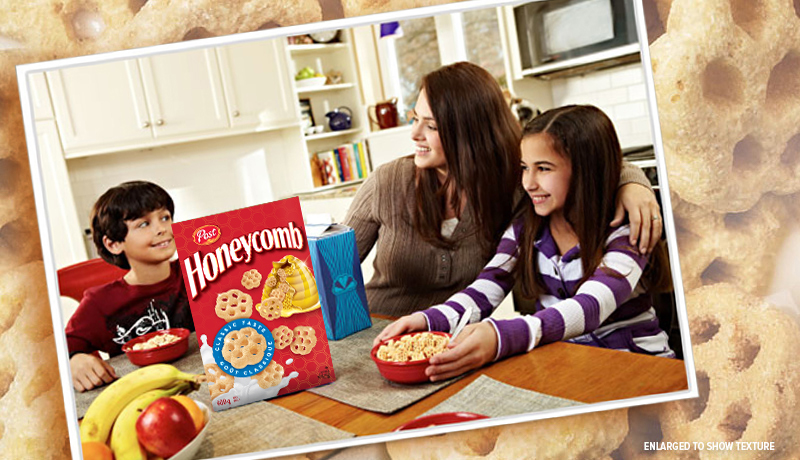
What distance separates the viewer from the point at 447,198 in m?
1.17

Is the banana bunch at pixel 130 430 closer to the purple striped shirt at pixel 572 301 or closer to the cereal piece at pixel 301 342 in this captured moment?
the cereal piece at pixel 301 342

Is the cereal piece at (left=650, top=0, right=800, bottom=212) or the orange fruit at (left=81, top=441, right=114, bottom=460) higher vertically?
the cereal piece at (left=650, top=0, right=800, bottom=212)

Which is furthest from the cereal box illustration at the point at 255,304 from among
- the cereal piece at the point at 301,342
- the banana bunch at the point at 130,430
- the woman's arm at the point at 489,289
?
the woman's arm at the point at 489,289

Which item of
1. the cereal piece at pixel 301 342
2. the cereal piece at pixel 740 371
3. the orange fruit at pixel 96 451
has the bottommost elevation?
the cereal piece at pixel 740 371

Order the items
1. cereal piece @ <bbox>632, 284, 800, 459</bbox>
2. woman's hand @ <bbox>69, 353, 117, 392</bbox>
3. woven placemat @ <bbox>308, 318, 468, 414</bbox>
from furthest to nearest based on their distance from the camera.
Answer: cereal piece @ <bbox>632, 284, 800, 459</bbox>
woman's hand @ <bbox>69, 353, 117, 392</bbox>
woven placemat @ <bbox>308, 318, 468, 414</bbox>

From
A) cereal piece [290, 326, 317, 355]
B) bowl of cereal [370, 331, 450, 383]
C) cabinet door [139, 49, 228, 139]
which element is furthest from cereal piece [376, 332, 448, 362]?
cabinet door [139, 49, 228, 139]

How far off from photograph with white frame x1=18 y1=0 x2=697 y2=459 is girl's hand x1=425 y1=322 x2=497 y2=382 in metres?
0.02

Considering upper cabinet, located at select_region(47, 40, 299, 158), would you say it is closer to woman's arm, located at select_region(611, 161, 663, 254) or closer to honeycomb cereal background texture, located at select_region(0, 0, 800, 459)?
honeycomb cereal background texture, located at select_region(0, 0, 800, 459)

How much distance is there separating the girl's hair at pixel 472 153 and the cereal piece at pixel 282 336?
28 centimetres

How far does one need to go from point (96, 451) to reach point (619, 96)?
1.03m

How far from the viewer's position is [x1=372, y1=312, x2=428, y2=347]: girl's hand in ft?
3.67

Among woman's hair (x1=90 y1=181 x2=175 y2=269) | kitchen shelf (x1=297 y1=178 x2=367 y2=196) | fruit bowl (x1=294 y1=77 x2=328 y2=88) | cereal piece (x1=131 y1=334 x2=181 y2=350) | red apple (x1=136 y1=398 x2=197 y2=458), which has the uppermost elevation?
fruit bowl (x1=294 y1=77 x2=328 y2=88)

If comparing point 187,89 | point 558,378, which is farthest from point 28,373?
point 558,378

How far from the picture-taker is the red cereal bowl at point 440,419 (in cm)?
104
